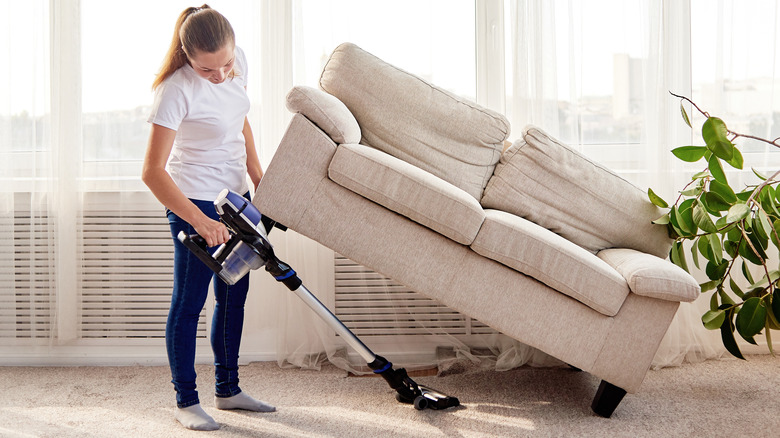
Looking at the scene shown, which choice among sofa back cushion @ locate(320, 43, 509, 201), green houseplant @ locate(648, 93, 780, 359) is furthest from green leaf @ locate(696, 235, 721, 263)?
sofa back cushion @ locate(320, 43, 509, 201)

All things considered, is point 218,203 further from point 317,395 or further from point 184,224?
point 317,395

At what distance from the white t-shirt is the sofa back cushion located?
1.43ft

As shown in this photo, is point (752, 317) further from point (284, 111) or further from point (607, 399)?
point (284, 111)

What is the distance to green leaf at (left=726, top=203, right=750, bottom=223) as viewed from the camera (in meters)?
2.17

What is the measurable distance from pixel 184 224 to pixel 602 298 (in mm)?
1227

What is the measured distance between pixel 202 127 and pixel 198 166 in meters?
0.11

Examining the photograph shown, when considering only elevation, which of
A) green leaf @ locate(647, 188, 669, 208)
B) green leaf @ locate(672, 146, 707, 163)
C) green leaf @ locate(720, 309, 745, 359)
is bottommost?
green leaf @ locate(720, 309, 745, 359)

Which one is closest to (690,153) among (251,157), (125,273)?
(251,157)

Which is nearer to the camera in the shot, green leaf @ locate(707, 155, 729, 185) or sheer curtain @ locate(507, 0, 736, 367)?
green leaf @ locate(707, 155, 729, 185)

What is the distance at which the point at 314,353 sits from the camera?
2.87 meters

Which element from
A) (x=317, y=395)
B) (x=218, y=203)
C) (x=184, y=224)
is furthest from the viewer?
(x=317, y=395)

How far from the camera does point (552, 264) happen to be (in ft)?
6.95

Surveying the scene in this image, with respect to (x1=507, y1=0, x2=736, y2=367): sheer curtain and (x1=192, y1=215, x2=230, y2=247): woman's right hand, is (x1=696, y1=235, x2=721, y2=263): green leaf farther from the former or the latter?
(x1=192, y1=215, x2=230, y2=247): woman's right hand

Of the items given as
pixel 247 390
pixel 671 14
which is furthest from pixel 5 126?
pixel 671 14
